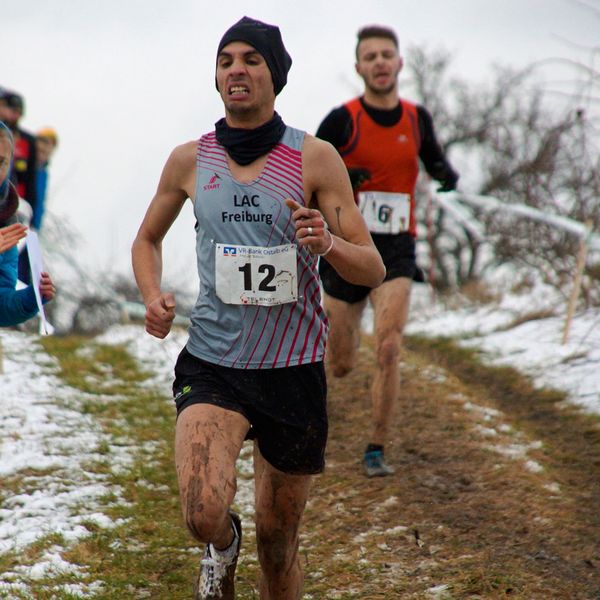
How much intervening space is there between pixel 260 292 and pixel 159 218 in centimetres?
51

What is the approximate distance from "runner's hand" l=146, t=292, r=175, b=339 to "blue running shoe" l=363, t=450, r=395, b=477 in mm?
2493

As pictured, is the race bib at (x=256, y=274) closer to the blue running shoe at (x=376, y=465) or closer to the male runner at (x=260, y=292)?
the male runner at (x=260, y=292)

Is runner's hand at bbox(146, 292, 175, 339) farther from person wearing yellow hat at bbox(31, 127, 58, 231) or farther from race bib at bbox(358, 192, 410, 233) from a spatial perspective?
person wearing yellow hat at bbox(31, 127, 58, 231)

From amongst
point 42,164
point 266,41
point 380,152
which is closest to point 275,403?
point 266,41

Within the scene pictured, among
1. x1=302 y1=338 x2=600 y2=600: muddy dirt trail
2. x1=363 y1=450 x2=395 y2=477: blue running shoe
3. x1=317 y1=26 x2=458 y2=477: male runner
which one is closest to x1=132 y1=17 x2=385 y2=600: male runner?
x1=302 y1=338 x2=600 y2=600: muddy dirt trail

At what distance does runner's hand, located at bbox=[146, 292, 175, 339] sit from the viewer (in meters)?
3.02

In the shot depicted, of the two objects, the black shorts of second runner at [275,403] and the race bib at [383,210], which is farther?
the race bib at [383,210]

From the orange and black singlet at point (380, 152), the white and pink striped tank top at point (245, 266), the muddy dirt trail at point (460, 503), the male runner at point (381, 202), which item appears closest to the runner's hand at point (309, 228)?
the white and pink striped tank top at point (245, 266)

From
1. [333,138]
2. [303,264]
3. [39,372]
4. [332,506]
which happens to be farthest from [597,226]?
[303,264]

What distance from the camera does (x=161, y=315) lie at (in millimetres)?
3020

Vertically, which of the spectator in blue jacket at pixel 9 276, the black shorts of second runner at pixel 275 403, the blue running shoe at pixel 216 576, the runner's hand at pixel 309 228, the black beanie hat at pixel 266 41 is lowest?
the blue running shoe at pixel 216 576

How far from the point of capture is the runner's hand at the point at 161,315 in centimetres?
302

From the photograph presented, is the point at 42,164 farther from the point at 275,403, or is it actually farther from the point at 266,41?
the point at 275,403

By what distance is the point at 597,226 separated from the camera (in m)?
7.90
